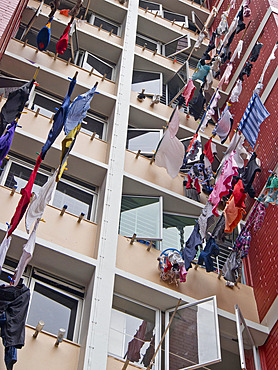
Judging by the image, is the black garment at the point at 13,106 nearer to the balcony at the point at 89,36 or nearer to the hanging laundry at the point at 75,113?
the hanging laundry at the point at 75,113

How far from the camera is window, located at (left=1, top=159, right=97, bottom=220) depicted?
13.1 metres

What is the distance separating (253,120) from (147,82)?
6.60 metres

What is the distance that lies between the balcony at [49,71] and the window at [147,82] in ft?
6.35

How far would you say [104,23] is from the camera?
68.0ft

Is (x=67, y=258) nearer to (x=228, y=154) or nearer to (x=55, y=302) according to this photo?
(x=55, y=302)

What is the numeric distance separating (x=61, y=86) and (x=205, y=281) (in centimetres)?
740

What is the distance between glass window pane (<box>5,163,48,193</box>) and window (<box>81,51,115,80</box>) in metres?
5.69

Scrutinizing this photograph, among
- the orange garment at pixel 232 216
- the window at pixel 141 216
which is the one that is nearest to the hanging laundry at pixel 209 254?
the orange garment at pixel 232 216

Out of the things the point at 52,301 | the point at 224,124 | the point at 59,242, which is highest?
the point at 224,124

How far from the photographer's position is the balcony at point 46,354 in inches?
376

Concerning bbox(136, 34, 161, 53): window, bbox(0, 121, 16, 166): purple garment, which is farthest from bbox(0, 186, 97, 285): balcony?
bbox(136, 34, 161, 53): window

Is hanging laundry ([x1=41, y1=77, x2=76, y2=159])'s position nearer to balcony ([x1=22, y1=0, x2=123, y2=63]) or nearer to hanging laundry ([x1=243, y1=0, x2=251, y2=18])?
balcony ([x1=22, y1=0, x2=123, y2=63])

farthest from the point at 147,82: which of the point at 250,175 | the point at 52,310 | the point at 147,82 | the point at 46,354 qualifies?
the point at 46,354

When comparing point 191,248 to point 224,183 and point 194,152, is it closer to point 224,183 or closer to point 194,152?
point 224,183
